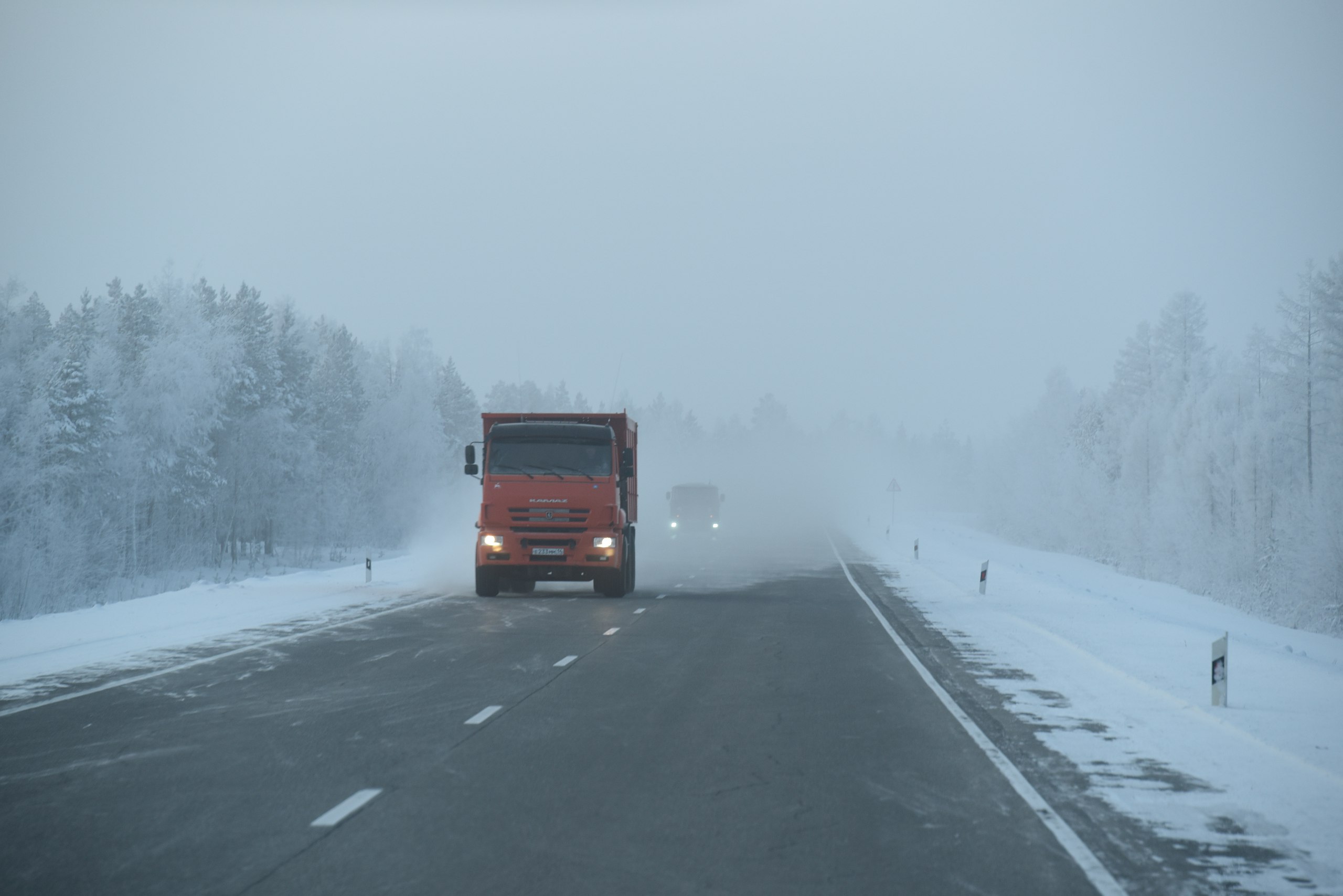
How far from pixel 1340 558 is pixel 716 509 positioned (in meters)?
31.2

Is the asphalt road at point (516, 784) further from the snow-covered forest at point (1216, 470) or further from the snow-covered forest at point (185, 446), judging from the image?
the snow-covered forest at point (1216, 470)

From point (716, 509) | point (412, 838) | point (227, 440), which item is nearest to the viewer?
point (412, 838)

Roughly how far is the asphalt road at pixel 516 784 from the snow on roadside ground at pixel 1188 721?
2.85 ft

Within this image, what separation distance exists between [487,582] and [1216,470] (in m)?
50.2

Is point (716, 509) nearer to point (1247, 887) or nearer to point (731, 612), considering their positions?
point (731, 612)

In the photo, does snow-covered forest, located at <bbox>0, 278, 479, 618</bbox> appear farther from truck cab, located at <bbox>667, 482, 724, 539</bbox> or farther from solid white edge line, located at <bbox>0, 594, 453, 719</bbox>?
truck cab, located at <bbox>667, 482, 724, 539</bbox>

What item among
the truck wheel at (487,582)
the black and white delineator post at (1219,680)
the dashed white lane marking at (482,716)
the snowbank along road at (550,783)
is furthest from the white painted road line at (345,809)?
the truck wheel at (487,582)

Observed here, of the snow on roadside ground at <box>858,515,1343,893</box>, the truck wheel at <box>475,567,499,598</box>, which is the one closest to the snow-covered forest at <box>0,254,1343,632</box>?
the truck wheel at <box>475,567,499,598</box>

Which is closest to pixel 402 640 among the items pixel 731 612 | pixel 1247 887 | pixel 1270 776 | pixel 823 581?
pixel 731 612

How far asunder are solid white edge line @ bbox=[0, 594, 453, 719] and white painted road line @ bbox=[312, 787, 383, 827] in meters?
4.54

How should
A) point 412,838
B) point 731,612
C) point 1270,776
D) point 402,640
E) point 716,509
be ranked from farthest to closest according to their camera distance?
Result: point 716,509 < point 731,612 < point 402,640 < point 1270,776 < point 412,838

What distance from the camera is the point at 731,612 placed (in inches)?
803

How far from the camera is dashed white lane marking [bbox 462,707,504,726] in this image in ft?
31.3

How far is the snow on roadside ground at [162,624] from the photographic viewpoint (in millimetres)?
12844
